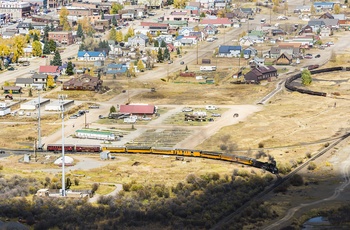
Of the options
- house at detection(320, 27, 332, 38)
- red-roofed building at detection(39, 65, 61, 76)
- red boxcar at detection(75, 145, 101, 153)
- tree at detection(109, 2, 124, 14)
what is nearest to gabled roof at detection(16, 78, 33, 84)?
red-roofed building at detection(39, 65, 61, 76)

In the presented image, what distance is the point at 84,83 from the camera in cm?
7888

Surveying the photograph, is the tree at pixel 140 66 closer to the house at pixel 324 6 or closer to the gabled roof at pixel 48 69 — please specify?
the gabled roof at pixel 48 69

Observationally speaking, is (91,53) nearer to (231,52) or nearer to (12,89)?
(231,52)

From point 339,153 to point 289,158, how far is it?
376cm

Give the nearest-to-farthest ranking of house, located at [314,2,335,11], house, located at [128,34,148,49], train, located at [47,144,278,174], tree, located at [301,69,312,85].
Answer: train, located at [47,144,278,174]
tree, located at [301,69,312,85]
house, located at [128,34,148,49]
house, located at [314,2,335,11]

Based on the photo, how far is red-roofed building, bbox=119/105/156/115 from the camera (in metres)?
66.8

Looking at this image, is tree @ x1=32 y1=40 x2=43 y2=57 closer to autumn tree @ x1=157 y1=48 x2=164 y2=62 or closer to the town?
the town

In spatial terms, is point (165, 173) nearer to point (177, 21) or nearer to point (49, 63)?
point (49, 63)

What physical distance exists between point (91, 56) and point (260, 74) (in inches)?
977

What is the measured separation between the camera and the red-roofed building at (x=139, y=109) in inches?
2629

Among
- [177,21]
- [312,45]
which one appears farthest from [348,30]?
[177,21]

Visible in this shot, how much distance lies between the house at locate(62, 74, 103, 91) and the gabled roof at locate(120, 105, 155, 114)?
11680mm

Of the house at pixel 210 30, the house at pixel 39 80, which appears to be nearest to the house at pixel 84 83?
the house at pixel 39 80

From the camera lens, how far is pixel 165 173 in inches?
1912
